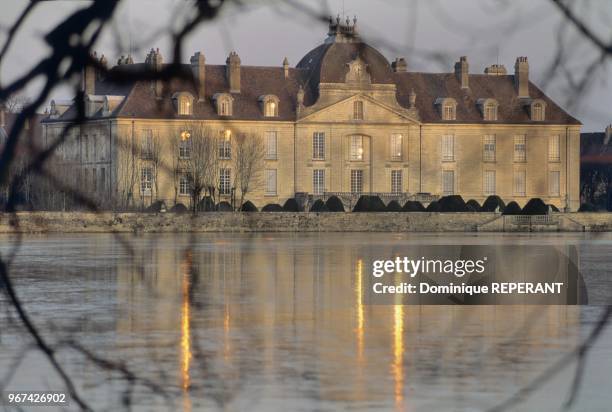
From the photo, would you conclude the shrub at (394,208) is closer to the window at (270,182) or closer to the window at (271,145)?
the window at (270,182)

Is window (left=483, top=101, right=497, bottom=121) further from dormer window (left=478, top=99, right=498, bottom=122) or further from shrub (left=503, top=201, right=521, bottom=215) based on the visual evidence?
shrub (left=503, top=201, right=521, bottom=215)

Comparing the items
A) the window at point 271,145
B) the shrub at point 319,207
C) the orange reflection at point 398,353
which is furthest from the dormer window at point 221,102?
the window at point 271,145

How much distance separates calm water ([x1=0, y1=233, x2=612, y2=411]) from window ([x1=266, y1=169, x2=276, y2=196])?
197 ft

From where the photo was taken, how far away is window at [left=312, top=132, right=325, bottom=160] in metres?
90.4

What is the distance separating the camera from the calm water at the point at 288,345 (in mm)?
8891

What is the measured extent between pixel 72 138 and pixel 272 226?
67.7m

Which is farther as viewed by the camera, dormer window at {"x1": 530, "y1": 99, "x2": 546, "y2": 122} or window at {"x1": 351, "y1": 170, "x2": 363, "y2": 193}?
window at {"x1": 351, "y1": 170, "x2": 363, "y2": 193}

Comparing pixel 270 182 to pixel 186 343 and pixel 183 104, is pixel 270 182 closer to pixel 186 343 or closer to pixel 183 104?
pixel 186 343

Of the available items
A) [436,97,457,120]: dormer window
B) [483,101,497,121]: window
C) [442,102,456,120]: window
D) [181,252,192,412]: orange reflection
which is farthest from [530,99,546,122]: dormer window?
[442,102,456,120]: window

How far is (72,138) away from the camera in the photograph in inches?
111

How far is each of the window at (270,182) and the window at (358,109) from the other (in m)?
6.56

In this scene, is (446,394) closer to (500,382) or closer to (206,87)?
(500,382)

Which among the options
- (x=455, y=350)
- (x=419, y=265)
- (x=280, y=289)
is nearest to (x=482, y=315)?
(x=455, y=350)

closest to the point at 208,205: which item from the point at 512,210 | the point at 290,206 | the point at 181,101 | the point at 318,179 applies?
the point at 290,206
